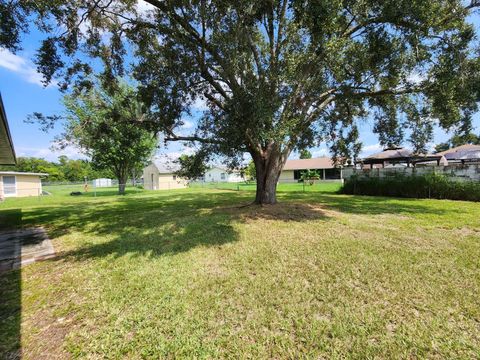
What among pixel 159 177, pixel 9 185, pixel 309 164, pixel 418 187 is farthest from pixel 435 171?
pixel 9 185

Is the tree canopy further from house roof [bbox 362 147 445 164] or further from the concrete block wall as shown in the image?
house roof [bbox 362 147 445 164]

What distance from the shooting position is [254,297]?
9.02 ft

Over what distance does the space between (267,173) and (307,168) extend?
91.2 ft

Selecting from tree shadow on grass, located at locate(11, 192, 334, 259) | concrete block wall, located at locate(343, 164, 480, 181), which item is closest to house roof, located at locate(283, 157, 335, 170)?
concrete block wall, located at locate(343, 164, 480, 181)

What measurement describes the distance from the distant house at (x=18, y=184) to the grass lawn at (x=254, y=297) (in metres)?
22.1

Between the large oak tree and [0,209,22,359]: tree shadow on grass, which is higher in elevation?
the large oak tree

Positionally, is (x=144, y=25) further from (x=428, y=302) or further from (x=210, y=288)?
(x=428, y=302)

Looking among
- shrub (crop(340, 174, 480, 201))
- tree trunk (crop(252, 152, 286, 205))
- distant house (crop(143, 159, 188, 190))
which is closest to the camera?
tree trunk (crop(252, 152, 286, 205))

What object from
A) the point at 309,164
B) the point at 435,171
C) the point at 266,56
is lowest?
the point at 435,171

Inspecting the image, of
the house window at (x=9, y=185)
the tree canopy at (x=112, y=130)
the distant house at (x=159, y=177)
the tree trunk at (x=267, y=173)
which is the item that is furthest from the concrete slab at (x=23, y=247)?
the house window at (x=9, y=185)

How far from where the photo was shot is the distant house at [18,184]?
1962cm

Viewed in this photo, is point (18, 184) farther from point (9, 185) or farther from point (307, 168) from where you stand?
point (307, 168)

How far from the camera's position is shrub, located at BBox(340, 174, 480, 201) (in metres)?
9.59

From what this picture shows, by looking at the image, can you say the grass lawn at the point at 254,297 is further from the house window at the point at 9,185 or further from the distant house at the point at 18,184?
the house window at the point at 9,185
